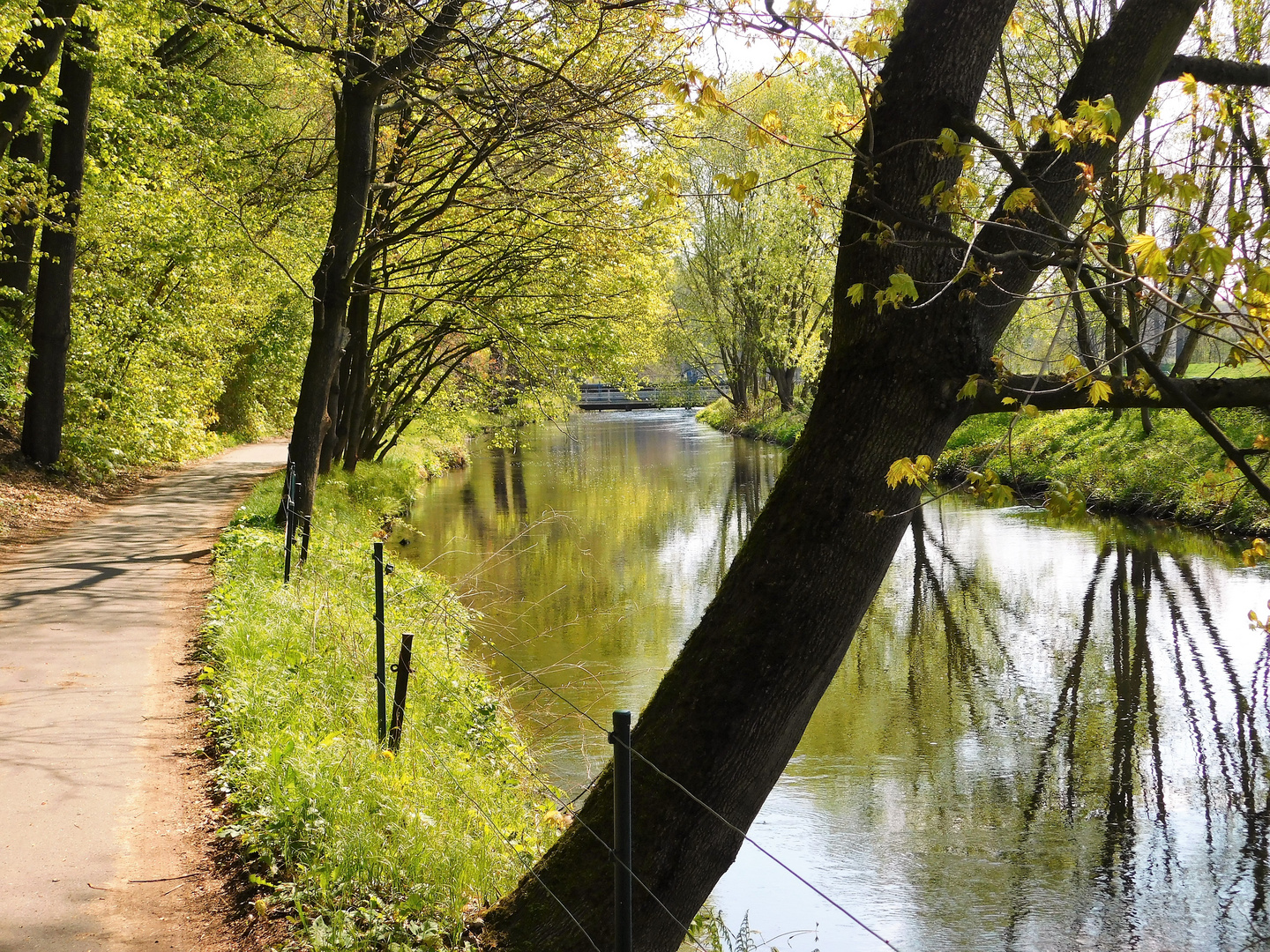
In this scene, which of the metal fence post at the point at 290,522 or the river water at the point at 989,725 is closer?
the river water at the point at 989,725

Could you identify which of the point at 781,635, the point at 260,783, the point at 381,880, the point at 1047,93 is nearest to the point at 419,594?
the point at 260,783

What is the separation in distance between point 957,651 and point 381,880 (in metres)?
8.66

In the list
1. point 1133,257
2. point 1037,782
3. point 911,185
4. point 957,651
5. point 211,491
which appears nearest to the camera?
point 1133,257

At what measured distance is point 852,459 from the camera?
11.6 ft

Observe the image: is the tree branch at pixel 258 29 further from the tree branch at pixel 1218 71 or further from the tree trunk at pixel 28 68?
the tree branch at pixel 1218 71

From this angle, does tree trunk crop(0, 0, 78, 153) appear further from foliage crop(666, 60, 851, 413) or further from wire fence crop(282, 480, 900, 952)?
foliage crop(666, 60, 851, 413)

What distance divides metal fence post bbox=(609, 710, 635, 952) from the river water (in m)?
2.76

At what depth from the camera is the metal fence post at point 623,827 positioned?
2943 mm

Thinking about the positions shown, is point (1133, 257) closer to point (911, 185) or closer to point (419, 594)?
point (911, 185)

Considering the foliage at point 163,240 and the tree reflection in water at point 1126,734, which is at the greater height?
the foliage at point 163,240

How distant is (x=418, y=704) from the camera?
311 inches

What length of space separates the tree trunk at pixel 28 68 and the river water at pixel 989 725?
8.46 meters

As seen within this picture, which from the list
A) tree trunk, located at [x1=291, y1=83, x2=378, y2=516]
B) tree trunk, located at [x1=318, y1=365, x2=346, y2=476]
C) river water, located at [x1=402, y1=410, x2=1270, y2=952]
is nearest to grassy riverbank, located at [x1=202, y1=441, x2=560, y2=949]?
river water, located at [x1=402, y1=410, x2=1270, y2=952]

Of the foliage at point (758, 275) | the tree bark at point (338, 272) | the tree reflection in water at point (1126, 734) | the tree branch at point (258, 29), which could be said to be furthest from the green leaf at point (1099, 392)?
the foliage at point (758, 275)
